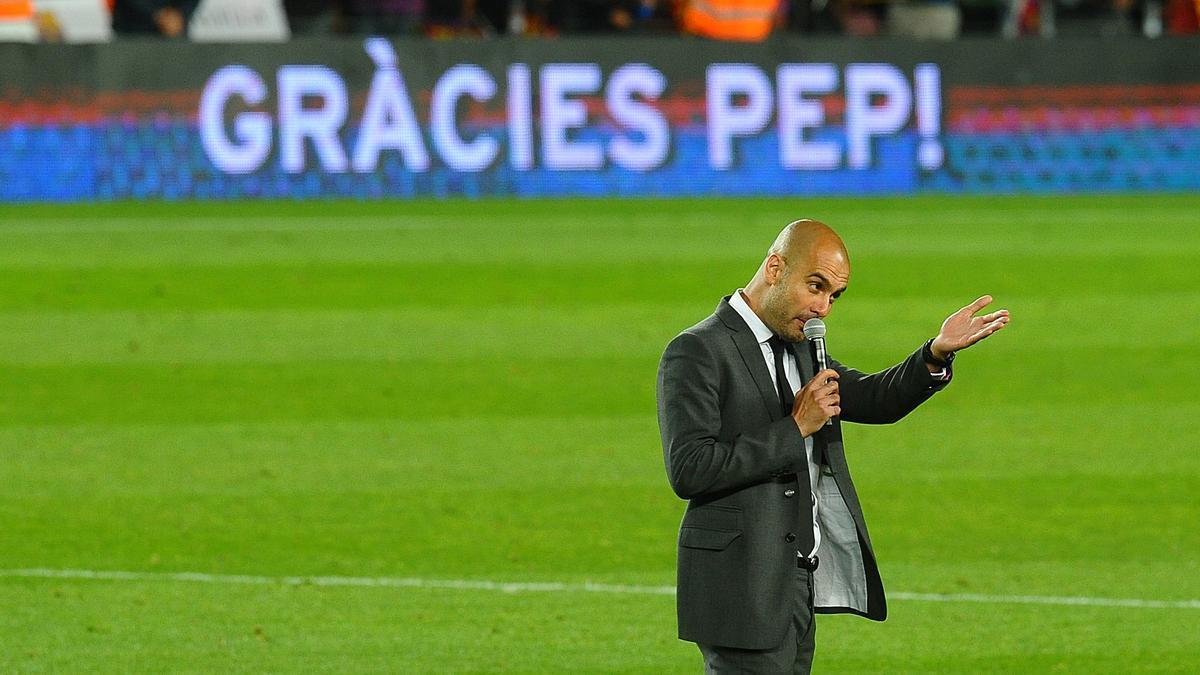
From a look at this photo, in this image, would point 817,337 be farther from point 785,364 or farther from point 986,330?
point 986,330

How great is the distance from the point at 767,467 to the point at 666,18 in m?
21.5

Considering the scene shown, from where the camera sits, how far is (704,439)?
5066 millimetres

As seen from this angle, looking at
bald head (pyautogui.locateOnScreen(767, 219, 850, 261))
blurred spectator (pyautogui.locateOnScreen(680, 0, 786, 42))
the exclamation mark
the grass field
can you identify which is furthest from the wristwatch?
blurred spectator (pyautogui.locateOnScreen(680, 0, 786, 42))

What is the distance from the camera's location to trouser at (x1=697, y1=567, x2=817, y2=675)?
5.17 meters

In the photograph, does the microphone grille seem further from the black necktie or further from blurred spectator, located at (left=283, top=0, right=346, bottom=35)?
blurred spectator, located at (left=283, top=0, right=346, bottom=35)

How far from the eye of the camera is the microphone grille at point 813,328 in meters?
5.14

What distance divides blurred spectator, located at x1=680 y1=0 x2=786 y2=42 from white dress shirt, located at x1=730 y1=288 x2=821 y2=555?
20.1m

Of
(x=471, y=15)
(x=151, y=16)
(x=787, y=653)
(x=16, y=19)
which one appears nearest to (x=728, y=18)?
(x=471, y=15)

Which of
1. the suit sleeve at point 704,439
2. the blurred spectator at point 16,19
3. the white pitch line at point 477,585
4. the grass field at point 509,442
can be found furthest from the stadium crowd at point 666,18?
the suit sleeve at point 704,439

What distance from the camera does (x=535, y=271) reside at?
657 inches

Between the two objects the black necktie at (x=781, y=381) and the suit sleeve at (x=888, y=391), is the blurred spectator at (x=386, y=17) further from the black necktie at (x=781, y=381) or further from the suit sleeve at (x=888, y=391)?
the black necktie at (x=781, y=381)

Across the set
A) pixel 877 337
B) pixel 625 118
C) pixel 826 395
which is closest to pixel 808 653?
pixel 826 395

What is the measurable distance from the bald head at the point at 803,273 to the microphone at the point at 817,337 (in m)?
0.02

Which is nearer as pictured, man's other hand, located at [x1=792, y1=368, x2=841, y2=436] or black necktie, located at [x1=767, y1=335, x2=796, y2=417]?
man's other hand, located at [x1=792, y1=368, x2=841, y2=436]
